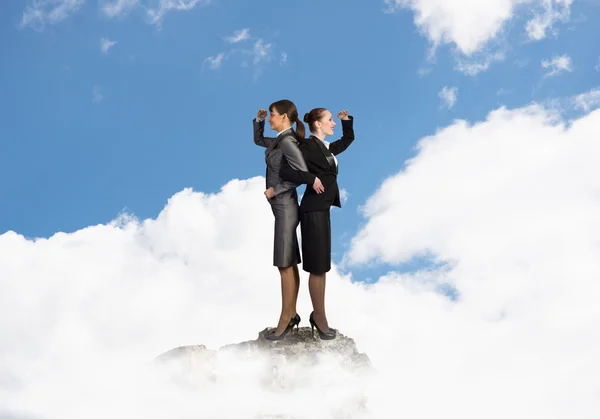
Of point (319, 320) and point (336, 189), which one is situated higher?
point (336, 189)

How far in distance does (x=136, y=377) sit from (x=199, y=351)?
28.5 inches

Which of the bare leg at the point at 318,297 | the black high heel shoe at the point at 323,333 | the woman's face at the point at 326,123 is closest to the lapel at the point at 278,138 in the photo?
the woman's face at the point at 326,123

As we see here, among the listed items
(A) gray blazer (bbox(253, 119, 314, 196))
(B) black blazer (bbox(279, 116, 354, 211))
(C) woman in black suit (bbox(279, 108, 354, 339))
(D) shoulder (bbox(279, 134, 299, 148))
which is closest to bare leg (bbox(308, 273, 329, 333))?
(C) woman in black suit (bbox(279, 108, 354, 339))

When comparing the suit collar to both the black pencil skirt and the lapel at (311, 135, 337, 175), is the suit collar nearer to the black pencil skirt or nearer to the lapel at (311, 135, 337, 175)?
the lapel at (311, 135, 337, 175)

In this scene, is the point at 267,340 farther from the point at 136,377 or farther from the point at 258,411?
the point at 136,377

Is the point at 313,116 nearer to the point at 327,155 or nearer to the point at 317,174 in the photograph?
the point at 327,155

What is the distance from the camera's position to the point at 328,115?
24.8 feet

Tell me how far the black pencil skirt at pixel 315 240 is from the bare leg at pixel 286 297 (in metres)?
0.21

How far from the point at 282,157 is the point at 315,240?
35.2 inches

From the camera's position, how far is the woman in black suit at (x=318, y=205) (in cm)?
728

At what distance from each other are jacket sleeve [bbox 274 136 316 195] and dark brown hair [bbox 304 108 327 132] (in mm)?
346

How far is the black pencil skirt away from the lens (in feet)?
23.9

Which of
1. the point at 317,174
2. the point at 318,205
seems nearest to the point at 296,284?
the point at 318,205

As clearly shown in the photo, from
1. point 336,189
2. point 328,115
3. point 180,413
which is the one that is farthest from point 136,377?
point 328,115
